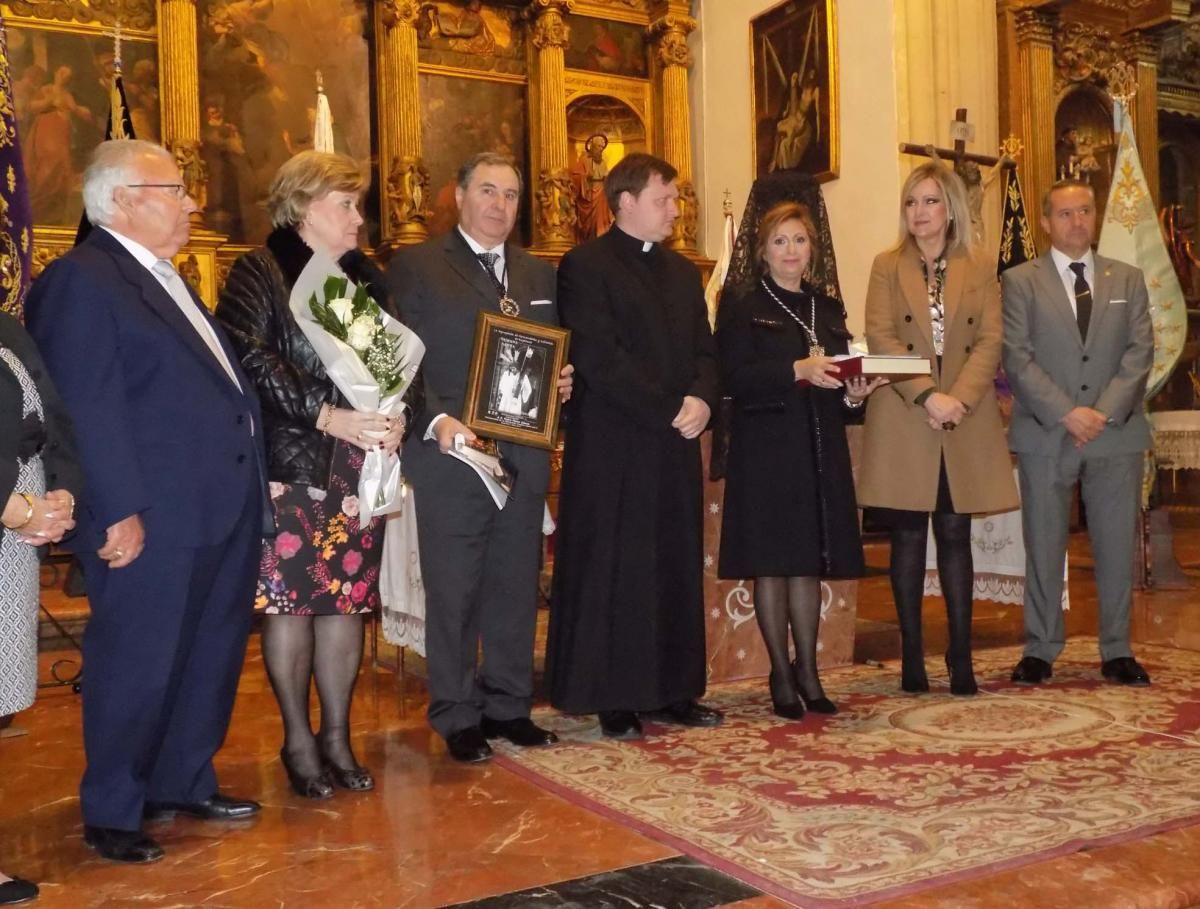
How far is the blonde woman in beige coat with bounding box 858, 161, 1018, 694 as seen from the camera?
445 centimetres

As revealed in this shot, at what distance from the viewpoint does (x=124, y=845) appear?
114 inches

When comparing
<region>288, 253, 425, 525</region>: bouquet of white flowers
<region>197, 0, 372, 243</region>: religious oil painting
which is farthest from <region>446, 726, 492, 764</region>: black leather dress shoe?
<region>197, 0, 372, 243</region>: religious oil painting

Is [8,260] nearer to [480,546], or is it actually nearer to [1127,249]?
[480,546]

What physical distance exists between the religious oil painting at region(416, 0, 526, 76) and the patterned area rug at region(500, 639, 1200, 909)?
829cm

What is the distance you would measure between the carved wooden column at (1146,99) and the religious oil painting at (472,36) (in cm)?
581

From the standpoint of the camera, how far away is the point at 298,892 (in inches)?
104

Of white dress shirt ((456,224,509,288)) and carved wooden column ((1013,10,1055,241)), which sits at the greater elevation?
carved wooden column ((1013,10,1055,241))

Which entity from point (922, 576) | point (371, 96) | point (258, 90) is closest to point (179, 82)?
point (258, 90)

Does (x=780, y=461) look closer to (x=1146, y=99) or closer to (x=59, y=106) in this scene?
(x=59, y=106)

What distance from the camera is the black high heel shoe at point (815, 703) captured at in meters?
4.23

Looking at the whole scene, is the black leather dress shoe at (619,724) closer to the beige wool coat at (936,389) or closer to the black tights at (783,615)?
the black tights at (783,615)

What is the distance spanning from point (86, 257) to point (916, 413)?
2825 mm

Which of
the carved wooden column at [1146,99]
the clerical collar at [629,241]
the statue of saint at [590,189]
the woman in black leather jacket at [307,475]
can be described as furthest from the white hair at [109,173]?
the carved wooden column at [1146,99]

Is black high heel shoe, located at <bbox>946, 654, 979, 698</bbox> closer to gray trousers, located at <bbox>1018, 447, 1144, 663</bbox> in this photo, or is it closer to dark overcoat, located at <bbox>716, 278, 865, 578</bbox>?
gray trousers, located at <bbox>1018, 447, 1144, 663</bbox>
